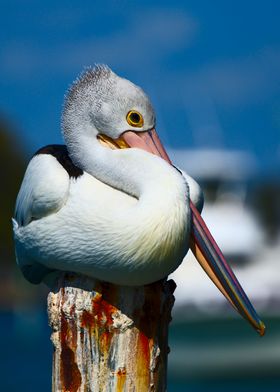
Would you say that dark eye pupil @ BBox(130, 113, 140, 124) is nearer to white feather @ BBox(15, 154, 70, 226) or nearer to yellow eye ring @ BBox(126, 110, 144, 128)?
yellow eye ring @ BBox(126, 110, 144, 128)

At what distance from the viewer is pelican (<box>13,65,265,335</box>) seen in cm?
352

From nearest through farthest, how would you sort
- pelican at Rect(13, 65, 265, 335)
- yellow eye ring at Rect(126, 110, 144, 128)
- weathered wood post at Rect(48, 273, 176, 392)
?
pelican at Rect(13, 65, 265, 335) < weathered wood post at Rect(48, 273, 176, 392) < yellow eye ring at Rect(126, 110, 144, 128)

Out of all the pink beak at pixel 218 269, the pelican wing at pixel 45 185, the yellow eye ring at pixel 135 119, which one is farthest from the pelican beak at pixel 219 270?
the pelican wing at pixel 45 185

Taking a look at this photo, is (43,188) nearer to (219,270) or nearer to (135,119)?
(135,119)

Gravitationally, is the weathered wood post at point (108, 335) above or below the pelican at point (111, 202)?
below

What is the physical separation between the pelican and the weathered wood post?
9cm

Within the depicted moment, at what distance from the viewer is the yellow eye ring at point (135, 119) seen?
12.5ft

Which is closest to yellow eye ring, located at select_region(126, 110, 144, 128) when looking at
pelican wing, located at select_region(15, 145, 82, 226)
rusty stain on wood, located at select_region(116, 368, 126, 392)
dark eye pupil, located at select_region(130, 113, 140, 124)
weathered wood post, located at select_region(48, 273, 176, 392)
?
dark eye pupil, located at select_region(130, 113, 140, 124)

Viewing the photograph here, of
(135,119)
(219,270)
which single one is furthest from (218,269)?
(135,119)

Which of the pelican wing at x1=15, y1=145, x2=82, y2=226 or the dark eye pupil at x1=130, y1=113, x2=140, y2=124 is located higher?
the dark eye pupil at x1=130, y1=113, x2=140, y2=124

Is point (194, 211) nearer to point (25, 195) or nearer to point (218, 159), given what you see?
point (25, 195)

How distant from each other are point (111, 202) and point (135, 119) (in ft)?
1.31

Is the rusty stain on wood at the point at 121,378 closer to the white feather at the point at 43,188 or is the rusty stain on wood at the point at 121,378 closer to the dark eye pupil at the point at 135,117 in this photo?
the white feather at the point at 43,188

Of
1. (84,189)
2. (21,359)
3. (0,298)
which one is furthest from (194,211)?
(0,298)
